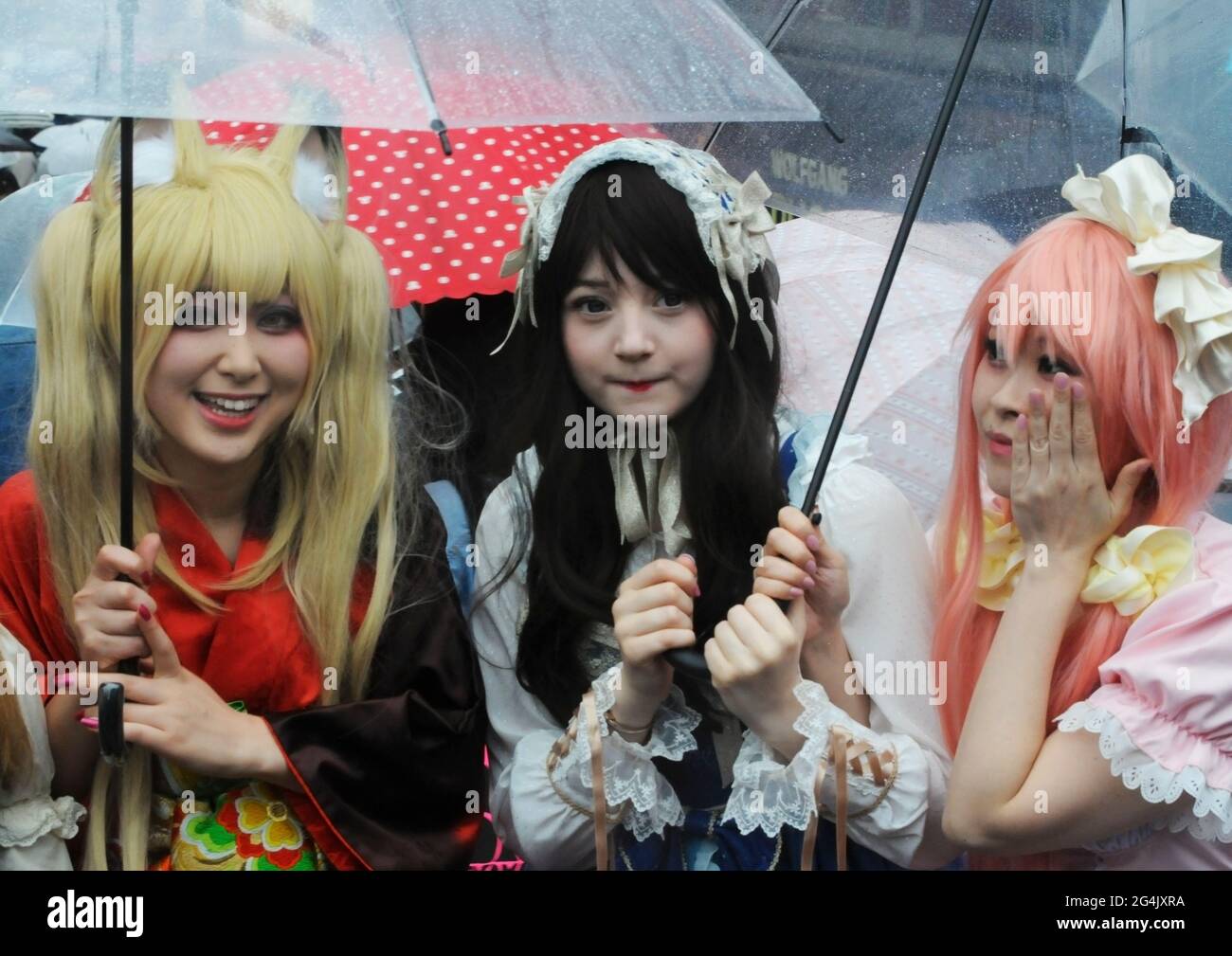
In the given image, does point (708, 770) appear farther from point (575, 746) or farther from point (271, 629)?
point (271, 629)

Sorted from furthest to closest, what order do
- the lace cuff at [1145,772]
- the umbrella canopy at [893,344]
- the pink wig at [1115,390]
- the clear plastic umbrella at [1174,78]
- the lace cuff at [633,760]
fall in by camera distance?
the umbrella canopy at [893,344] → the clear plastic umbrella at [1174,78] → the lace cuff at [633,760] → the pink wig at [1115,390] → the lace cuff at [1145,772]

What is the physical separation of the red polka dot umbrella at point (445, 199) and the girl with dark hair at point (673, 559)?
0.32m

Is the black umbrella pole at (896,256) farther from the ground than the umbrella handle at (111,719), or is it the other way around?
the black umbrella pole at (896,256)

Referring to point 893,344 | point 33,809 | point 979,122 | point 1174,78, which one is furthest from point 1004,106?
point 33,809

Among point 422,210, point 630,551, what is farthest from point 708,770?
point 422,210

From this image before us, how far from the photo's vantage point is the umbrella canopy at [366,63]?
2.45 metres

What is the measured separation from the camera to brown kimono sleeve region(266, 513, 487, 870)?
2652 millimetres

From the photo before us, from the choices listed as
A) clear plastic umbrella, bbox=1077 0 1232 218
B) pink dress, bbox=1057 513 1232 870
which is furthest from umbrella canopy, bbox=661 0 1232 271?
pink dress, bbox=1057 513 1232 870

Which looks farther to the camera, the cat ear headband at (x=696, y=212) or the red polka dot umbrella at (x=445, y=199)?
the red polka dot umbrella at (x=445, y=199)

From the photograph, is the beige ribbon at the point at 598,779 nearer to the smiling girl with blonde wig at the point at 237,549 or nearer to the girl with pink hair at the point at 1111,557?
the smiling girl with blonde wig at the point at 237,549

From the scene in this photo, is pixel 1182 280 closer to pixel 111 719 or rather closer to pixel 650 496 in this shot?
pixel 650 496

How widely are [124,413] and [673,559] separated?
84cm

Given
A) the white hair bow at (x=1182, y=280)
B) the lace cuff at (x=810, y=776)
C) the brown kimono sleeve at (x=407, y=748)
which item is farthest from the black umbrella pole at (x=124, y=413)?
the white hair bow at (x=1182, y=280)

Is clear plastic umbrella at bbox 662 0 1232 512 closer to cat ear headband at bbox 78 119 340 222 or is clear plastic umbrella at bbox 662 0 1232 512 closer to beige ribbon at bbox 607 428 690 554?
beige ribbon at bbox 607 428 690 554
